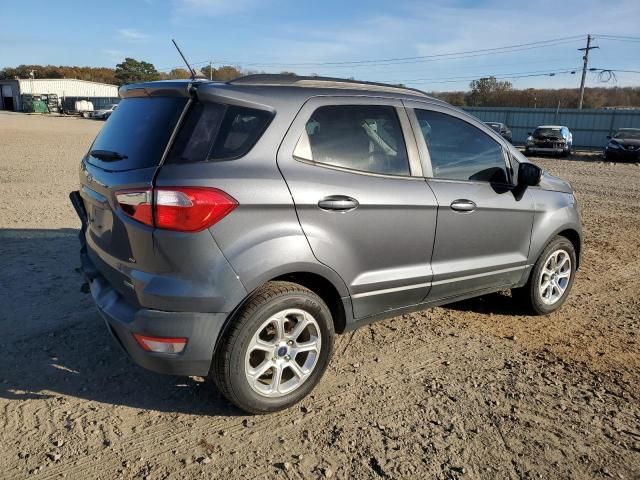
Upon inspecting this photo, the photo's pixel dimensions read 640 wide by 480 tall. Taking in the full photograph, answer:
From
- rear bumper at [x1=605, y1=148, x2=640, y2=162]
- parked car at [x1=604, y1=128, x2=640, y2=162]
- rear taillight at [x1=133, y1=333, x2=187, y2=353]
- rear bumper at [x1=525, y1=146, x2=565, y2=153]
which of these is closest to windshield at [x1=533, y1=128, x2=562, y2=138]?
rear bumper at [x1=525, y1=146, x2=565, y2=153]

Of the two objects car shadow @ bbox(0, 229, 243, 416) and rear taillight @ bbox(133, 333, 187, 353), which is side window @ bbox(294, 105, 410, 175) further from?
car shadow @ bbox(0, 229, 243, 416)

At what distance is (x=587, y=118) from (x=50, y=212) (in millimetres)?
34441

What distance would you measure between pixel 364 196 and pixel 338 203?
0.69 ft

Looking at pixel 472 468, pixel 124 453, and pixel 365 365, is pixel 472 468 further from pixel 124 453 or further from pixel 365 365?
pixel 124 453

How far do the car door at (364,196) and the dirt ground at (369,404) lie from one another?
61 cm

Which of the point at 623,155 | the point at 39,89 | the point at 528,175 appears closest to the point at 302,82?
the point at 528,175

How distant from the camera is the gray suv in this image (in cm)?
262

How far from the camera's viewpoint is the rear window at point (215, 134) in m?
2.69

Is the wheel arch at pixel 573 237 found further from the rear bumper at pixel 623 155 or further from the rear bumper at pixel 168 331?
the rear bumper at pixel 623 155

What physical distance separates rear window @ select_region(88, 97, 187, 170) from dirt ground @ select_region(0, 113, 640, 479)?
140 cm

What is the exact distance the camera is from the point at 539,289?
448 cm

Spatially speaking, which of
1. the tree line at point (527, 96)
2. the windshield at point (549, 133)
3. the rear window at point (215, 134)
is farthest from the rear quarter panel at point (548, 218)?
the tree line at point (527, 96)

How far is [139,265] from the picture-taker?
8.70 ft

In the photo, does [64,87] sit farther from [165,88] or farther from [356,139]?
[356,139]
